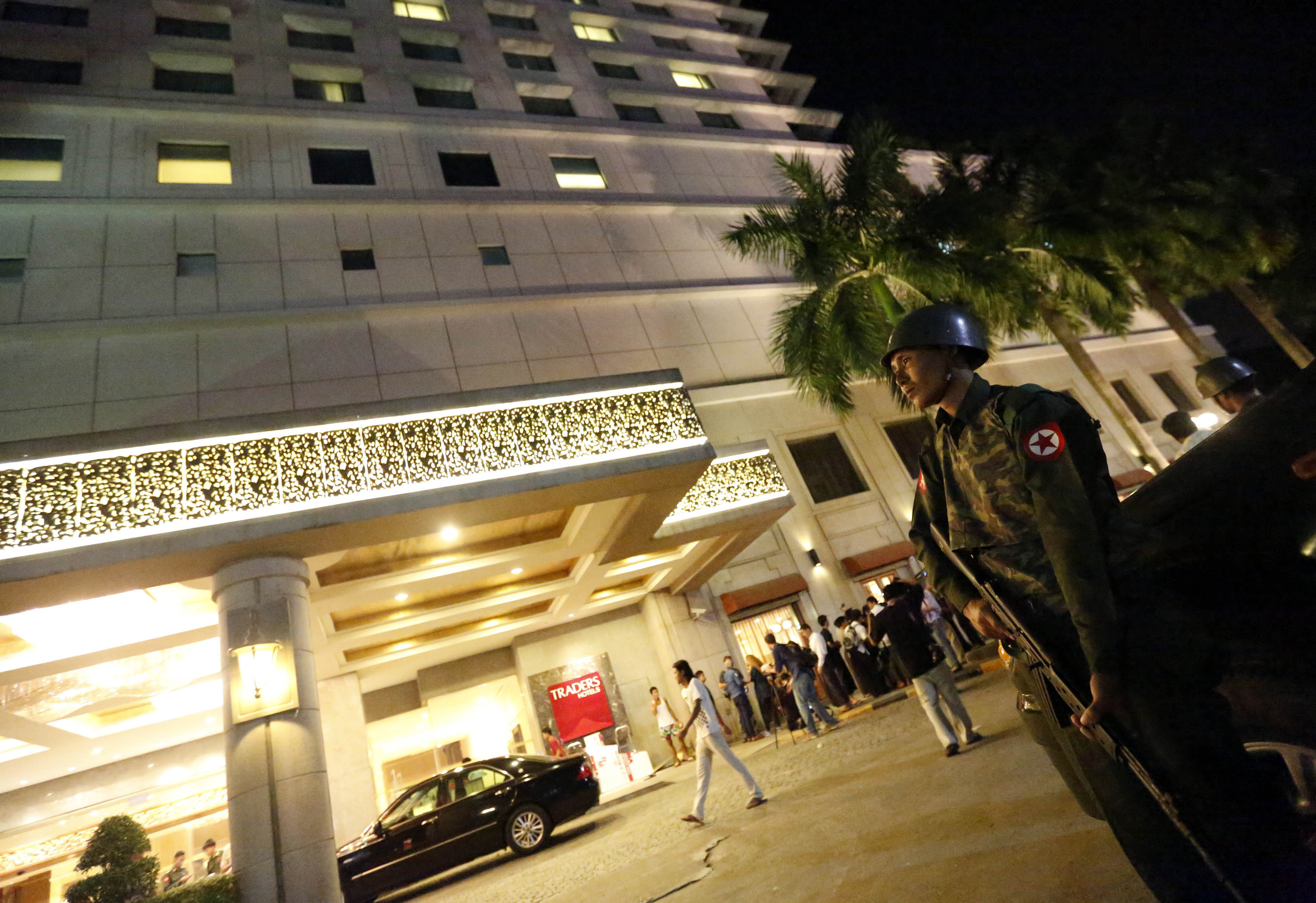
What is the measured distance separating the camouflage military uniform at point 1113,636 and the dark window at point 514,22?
26546mm

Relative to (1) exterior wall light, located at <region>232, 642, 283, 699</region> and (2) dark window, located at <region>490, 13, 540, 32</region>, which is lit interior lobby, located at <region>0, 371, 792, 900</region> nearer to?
(1) exterior wall light, located at <region>232, 642, 283, 699</region>

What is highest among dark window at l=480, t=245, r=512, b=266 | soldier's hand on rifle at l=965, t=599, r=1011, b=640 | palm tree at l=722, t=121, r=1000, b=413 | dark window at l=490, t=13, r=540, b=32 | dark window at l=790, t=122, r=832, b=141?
dark window at l=490, t=13, r=540, b=32

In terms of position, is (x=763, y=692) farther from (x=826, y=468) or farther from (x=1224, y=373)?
(x=1224, y=373)

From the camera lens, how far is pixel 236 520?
6.71 metres

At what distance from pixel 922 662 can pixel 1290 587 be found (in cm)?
469

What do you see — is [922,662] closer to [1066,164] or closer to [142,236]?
[142,236]

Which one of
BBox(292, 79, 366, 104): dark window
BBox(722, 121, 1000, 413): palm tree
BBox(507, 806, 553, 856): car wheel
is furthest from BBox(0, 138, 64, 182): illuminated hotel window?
BBox(507, 806, 553, 856): car wheel

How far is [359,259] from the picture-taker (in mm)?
15258

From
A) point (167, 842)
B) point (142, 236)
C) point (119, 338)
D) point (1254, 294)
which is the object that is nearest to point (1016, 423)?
point (119, 338)

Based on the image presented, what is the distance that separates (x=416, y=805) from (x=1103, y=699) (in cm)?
994

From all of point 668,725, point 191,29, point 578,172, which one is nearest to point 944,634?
point 668,725

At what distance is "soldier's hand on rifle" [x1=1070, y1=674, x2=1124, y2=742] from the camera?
1.60 meters

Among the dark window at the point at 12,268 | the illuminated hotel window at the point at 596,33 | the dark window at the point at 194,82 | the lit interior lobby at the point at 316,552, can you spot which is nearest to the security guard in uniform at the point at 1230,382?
the lit interior lobby at the point at 316,552

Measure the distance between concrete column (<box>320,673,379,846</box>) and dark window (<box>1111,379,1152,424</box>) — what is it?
30195 millimetres
